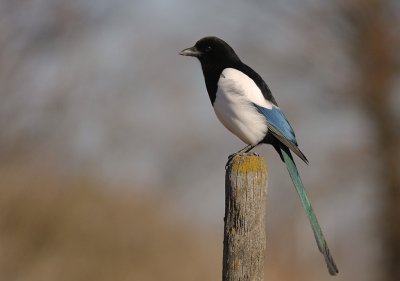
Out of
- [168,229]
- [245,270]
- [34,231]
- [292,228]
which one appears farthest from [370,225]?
[245,270]

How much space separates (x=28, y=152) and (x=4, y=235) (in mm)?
964

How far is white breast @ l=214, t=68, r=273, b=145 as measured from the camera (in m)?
4.51

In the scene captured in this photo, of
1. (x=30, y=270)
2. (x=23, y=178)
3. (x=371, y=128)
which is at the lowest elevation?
(x=30, y=270)

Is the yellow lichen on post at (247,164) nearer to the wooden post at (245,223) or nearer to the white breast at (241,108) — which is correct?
the wooden post at (245,223)

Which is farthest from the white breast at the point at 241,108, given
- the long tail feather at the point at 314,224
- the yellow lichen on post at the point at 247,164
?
the yellow lichen on post at the point at 247,164

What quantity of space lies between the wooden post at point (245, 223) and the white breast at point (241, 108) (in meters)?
0.86

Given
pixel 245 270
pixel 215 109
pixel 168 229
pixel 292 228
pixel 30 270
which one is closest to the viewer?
pixel 245 270

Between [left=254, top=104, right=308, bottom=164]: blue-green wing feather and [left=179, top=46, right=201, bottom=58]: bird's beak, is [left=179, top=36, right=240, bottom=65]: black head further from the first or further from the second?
[left=254, top=104, right=308, bottom=164]: blue-green wing feather

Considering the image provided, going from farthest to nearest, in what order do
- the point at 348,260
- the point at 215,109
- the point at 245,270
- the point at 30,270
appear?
1. the point at 348,260
2. the point at 30,270
3. the point at 215,109
4. the point at 245,270

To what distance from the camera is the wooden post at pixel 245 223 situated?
3537 millimetres

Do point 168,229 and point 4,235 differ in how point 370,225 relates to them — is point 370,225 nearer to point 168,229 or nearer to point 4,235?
point 168,229

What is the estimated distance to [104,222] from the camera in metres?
8.16

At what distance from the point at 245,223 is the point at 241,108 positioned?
105 centimetres

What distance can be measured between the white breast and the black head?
353 mm
